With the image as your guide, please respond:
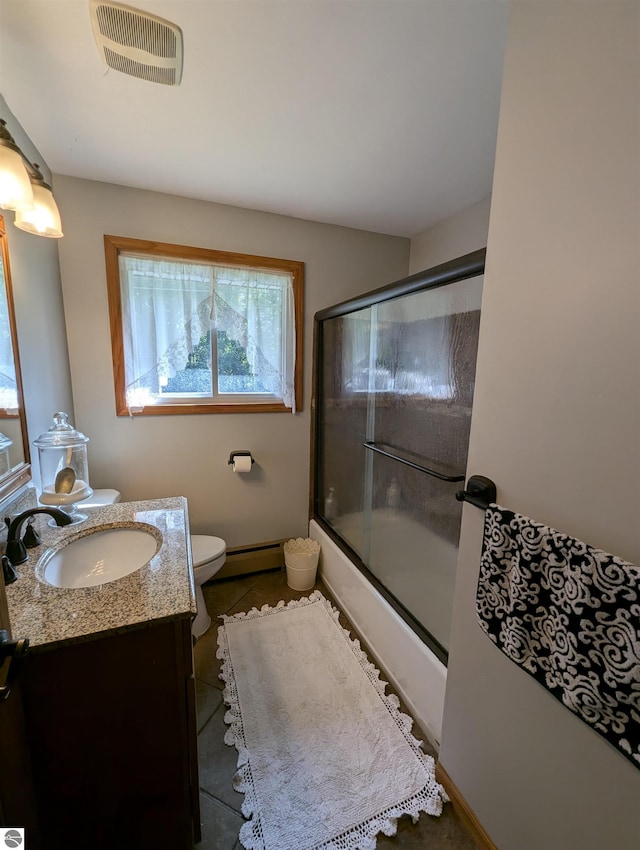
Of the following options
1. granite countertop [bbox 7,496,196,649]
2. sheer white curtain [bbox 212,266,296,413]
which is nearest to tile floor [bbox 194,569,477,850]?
granite countertop [bbox 7,496,196,649]

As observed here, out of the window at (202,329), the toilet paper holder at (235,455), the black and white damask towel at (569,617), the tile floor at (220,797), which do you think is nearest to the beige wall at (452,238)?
the window at (202,329)

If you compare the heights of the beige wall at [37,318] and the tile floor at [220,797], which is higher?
the beige wall at [37,318]

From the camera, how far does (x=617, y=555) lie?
67cm

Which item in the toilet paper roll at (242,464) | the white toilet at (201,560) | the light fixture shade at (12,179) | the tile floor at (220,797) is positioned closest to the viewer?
the light fixture shade at (12,179)

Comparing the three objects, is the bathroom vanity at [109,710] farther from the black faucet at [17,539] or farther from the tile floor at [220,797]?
the tile floor at [220,797]

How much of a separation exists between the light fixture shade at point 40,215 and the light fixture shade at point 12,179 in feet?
0.39

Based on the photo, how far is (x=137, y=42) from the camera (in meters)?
1.02

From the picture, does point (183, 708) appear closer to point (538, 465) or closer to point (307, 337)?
point (538, 465)

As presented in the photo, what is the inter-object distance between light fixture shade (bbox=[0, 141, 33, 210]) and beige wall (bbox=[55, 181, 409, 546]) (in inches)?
36.0

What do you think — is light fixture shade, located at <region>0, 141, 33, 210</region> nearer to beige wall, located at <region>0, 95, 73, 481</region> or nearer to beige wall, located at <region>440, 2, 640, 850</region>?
beige wall, located at <region>0, 95, 73, 481</region>

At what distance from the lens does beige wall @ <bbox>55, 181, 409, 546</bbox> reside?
5.82 feet

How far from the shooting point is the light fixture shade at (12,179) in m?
0.90

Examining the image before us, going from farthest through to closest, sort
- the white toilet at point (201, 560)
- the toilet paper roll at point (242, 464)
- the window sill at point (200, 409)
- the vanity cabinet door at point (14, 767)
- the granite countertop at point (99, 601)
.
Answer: the toilet paper roll at point (242, 464) → the window sill at point (200, 409) → the white toilet at point (201, 560) → the granite countertop at point (99, 601) → the vanity cabinet door at point (14, 767)

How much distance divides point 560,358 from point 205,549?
1833 millimetres
